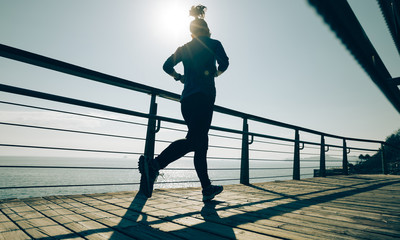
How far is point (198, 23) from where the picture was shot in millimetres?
2137

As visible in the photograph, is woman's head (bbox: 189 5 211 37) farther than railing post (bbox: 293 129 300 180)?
No

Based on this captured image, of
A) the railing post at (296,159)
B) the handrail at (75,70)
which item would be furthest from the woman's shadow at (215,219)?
the railing post at (296,159)

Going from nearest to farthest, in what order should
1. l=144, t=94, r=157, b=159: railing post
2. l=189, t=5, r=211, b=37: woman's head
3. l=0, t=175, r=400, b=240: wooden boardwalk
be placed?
l=0, t=175, r=400, b=240: wooden boardwalk
l=189, t=5, r=211, b=37: woman's head
l=144, t=94, r=157, b=159: railing post

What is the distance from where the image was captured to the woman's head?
Result: 213cm

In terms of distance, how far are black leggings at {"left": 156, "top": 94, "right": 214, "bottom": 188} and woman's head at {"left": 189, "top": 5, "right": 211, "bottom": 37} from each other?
2.04 feet

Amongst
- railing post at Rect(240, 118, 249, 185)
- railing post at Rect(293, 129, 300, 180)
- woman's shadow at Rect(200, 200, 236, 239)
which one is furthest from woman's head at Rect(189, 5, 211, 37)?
railing post at Rect(293, 129, 300, 180)

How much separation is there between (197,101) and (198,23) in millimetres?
755

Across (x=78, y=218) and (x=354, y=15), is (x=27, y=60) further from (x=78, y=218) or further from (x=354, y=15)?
(x=354, y=15)

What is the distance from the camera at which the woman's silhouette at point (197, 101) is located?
6.42ft

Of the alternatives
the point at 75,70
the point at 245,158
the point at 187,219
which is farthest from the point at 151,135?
the point at 245,158

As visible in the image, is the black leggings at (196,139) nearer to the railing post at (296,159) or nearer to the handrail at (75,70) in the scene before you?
the handrail at (75,70)

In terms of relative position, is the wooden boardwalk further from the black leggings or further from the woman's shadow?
the black leggings

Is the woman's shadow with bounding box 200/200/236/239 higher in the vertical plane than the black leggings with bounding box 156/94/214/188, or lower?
lower

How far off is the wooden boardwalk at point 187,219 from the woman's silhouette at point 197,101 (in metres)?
0.26
